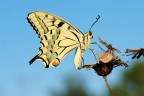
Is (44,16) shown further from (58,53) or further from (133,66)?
(133,66)

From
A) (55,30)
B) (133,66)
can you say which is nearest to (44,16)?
(55,30)

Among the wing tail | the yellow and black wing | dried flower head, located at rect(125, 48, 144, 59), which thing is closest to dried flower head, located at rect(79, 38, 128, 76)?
the wing tail

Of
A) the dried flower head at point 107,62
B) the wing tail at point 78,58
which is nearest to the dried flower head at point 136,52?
the dried flower head at point 107,62

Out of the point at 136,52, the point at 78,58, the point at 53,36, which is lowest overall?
the point at 136,52

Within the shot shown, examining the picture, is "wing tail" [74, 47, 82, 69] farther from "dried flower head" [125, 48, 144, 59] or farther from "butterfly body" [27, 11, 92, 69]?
"dried flower head" [125, 48, 144, 59]

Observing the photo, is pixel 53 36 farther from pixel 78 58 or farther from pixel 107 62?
pixel 107 62

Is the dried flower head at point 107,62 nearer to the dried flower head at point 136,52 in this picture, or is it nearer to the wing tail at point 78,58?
the wing tail at point 78,58

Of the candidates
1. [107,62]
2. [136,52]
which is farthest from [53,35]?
[136,52]

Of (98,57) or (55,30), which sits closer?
(98,57)

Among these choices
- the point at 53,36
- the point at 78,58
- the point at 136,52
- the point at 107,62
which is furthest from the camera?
the point at 53,36
